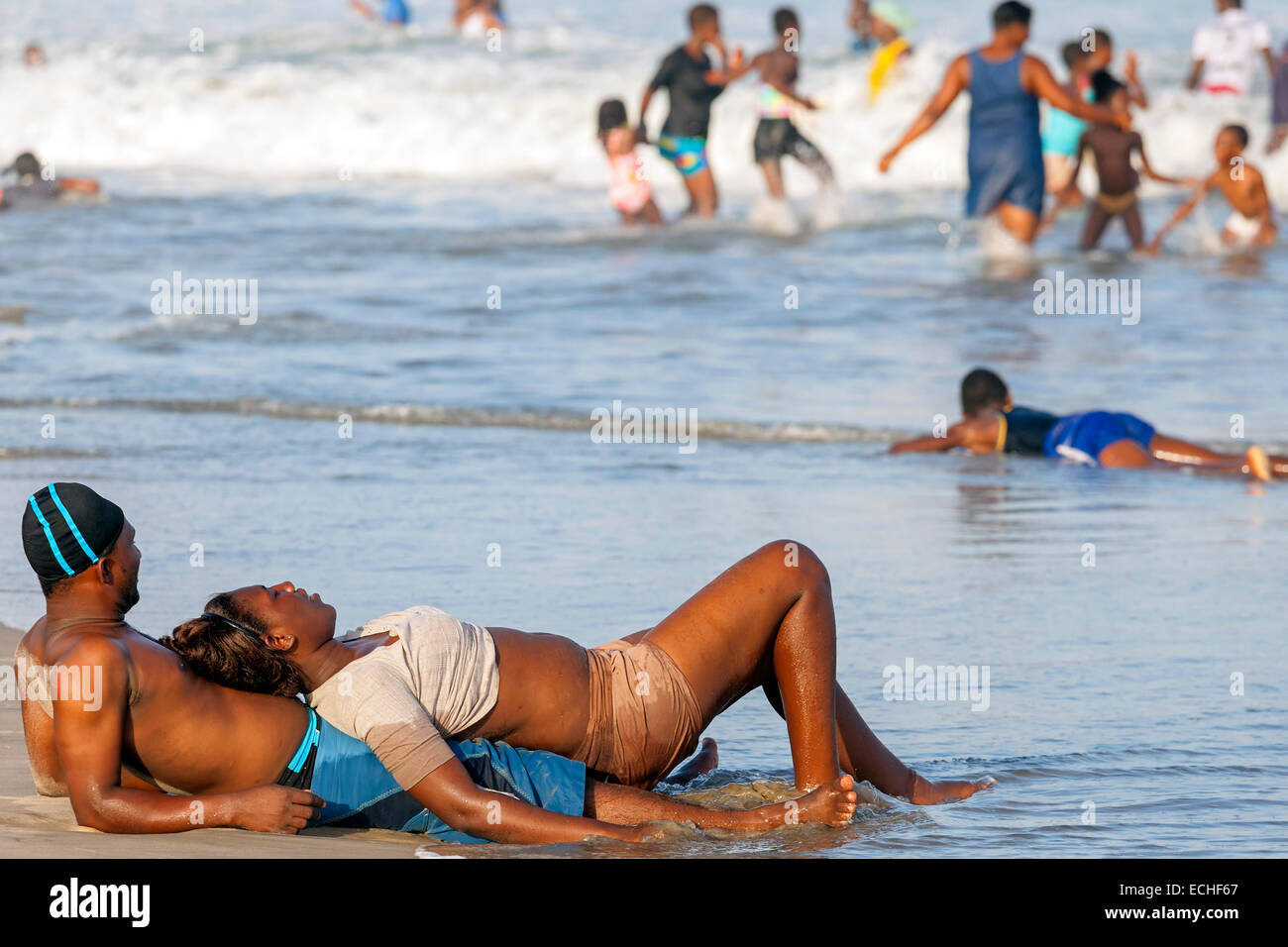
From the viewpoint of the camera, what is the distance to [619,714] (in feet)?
13.4

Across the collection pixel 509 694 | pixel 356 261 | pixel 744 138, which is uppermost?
pixel 744 138

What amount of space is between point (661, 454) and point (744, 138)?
46.7ft

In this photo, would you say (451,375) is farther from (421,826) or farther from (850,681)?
(421,826)

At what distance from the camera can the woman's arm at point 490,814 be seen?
3695mm

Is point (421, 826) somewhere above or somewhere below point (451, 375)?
below

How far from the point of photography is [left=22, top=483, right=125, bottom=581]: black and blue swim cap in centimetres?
364

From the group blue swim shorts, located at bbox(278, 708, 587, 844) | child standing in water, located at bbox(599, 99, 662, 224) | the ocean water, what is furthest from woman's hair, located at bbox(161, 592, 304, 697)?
child standing in water, located at bbox(599, 99, 662, 224)

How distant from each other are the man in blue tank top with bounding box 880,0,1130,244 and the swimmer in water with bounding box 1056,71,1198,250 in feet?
5.02

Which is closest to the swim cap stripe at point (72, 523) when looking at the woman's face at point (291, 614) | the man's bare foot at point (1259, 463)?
the woman's face at point (291, 614)

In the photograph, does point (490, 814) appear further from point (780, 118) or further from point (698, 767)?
point (780, 118)

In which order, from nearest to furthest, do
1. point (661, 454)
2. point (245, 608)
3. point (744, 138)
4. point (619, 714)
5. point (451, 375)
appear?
point (245, 608) < point (619, 714) < point (661, 454) < point (451, 375) < point (744, 138)

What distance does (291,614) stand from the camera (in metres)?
3.80

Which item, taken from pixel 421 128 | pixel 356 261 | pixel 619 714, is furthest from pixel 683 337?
pixel 421 128

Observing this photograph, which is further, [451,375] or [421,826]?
[451,375]
